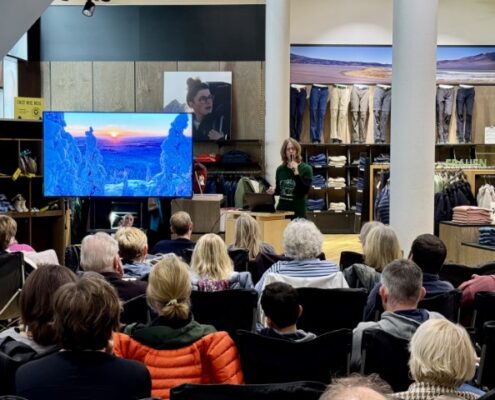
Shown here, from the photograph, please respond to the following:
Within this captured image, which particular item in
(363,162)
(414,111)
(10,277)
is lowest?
(10,277)

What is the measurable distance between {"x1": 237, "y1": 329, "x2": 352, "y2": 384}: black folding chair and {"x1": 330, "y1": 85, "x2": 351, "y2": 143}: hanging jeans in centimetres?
1072

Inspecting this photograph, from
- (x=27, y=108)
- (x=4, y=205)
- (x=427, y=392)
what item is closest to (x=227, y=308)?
(x=427, y=392)

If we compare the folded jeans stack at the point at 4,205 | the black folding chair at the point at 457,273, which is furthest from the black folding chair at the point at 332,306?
the folded jeans stack at the point at 4,205

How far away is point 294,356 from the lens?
2646mm

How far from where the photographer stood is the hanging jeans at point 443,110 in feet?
43.4

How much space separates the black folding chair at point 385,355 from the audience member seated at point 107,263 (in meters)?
1.42

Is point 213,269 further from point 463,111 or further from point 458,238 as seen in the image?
point 463,111

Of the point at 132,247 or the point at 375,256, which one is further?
the point at 132,247

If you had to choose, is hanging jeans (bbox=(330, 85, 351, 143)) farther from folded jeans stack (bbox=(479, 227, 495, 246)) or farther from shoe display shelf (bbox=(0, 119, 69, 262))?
folded jeans stack (bbox=(479, 227, 495, 246))

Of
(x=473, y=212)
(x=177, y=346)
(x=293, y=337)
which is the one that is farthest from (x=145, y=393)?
(x=473, y=212)

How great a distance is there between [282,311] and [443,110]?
11.3 m

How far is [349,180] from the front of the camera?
1327cm

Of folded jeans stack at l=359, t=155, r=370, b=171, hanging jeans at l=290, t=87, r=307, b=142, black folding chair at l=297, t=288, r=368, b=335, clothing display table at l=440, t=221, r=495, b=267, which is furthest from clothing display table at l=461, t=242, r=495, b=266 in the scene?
hanging jeans at l=290, t=87, r=307, b=142

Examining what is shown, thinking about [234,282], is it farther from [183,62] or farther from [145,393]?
→ [183,62]
